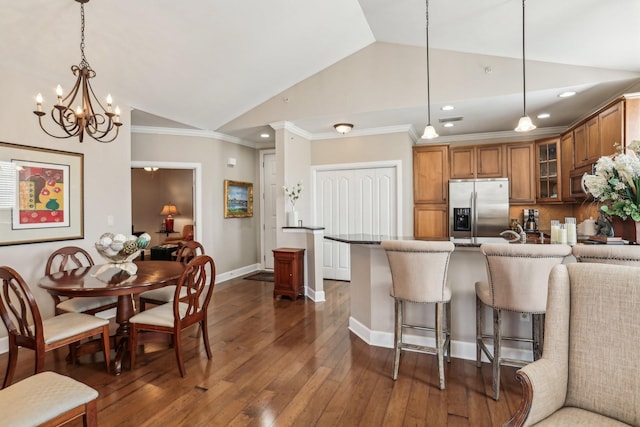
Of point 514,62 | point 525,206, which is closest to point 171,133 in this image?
point 514,62

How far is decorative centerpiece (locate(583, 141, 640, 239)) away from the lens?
2.15m

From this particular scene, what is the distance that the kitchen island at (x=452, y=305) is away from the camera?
104 inches

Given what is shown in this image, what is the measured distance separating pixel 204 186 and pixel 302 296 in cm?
250

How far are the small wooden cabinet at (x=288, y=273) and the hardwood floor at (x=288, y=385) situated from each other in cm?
115

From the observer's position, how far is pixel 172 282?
271 centimetres

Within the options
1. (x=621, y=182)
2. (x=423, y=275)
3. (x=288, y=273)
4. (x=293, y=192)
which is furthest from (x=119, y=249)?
(x=621, y=182)

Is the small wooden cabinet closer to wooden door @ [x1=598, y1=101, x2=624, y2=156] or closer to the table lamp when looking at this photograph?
wooden door @ [x1=598, y1=101, x2=624, y2=156]

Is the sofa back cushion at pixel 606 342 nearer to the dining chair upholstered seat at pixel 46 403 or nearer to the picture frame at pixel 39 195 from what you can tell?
the dining chair upholstered seat at pixel 46 403

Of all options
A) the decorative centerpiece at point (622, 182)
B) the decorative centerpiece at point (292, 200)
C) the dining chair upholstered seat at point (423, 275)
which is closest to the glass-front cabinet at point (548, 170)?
the decorative centerpiece at point (622, 182)

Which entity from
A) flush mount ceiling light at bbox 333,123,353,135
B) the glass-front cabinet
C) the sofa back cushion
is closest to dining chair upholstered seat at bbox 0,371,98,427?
the sofa back cushion

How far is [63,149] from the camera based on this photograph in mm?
3443

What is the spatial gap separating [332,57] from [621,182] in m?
3.49

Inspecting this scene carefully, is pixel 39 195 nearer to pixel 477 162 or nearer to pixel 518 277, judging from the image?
pixel 518 277

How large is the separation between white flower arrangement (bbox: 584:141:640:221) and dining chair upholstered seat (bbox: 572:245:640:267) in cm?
59
